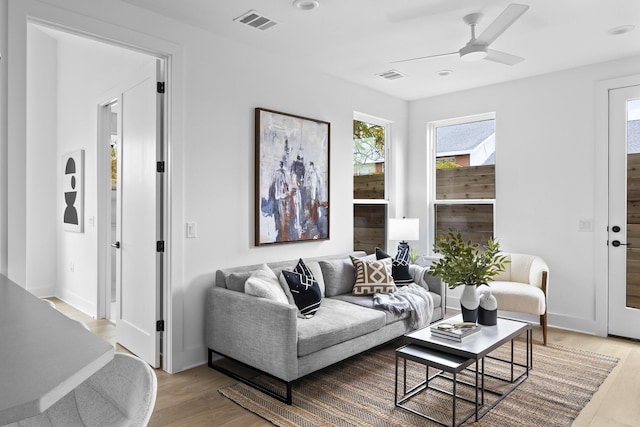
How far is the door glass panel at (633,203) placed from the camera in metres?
4.06

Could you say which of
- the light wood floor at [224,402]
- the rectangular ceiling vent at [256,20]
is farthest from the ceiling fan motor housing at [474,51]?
the light wood floor at [224,402]

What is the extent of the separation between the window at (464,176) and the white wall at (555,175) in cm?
15

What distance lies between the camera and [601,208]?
13.9 ft

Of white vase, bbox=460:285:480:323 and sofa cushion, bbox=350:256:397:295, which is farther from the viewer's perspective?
sofa cushion, bbox=350:256:397:295

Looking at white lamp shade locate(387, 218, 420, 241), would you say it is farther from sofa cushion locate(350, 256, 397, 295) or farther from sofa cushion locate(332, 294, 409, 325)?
sofa cushion locate(332, 294, 409, 325)

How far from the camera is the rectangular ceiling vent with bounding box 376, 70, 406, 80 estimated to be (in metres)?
4.47

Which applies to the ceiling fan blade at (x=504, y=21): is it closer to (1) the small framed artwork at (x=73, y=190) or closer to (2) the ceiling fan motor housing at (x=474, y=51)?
(2) the ceiling fan motor housing at (x=474, y=51)

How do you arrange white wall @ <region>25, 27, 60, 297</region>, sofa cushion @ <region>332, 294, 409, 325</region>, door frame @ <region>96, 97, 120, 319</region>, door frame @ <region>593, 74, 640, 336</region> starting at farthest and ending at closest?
white wall @ <region>25, 27, 60, 297</region> < door frame @ <region>96, 97, 120, 319</region> < door frame @ <region>593, 74, 640, 336</region> < sofa cushion @ <region>332, 294, 409, 325</region>

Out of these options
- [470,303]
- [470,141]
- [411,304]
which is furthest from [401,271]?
[470,141]

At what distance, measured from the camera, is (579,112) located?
173 inches

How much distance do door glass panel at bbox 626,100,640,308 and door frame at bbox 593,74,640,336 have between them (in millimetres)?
172

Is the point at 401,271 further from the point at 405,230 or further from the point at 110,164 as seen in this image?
the point at 110,164

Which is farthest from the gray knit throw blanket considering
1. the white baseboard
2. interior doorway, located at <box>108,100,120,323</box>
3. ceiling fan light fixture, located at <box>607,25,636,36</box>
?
the white baseboard

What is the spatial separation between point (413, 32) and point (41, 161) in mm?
4843
